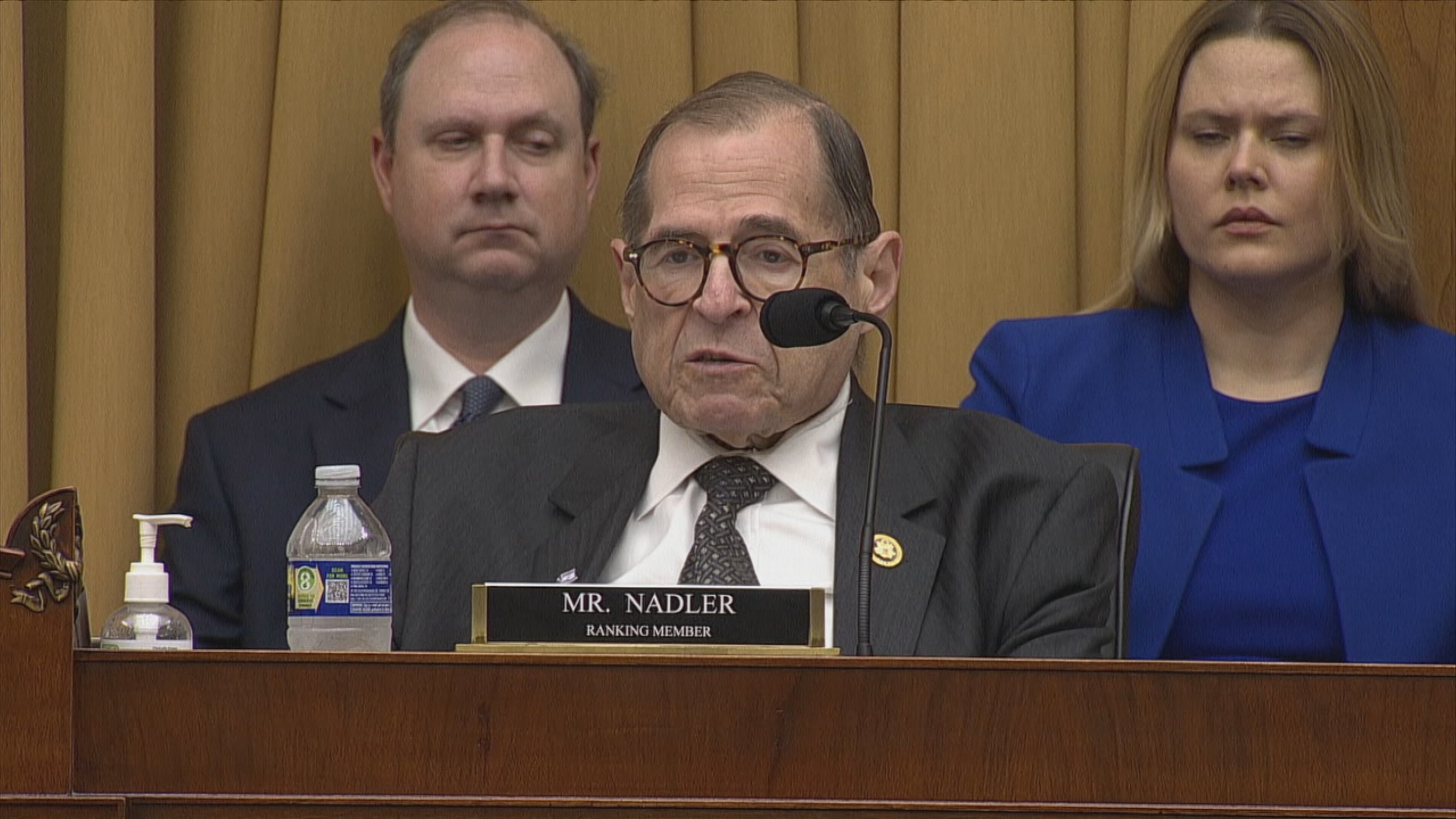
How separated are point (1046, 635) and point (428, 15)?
1.67m

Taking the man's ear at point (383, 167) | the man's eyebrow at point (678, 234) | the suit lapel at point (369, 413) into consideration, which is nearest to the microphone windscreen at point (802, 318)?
the man's eyebrow at point (678, 234)

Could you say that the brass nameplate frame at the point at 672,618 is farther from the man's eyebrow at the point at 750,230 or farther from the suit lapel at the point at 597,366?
the suit lapel at the point at 597,366

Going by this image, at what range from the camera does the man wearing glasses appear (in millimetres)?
2131

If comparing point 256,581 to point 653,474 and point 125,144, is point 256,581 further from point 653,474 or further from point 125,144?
point 653,474

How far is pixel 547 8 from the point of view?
3445 mm

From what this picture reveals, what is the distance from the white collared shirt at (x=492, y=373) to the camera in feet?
10.2

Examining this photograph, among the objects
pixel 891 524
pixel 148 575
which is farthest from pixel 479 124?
pixel 148 575

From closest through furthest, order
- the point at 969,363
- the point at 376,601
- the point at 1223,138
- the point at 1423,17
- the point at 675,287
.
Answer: the point at 376,601 → the point at 675,287 → the point at 1223,138 → the point at 969,363 → the point at 1423,17

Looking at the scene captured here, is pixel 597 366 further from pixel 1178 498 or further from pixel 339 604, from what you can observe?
pixel 339 604

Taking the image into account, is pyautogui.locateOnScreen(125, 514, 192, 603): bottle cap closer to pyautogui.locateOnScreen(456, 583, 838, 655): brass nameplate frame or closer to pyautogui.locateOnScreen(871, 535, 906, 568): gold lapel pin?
pyautogui.locateOnScreen(456, 583, 838, 655): brass nameplate frame

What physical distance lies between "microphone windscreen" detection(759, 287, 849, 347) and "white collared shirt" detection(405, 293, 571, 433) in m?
1.18

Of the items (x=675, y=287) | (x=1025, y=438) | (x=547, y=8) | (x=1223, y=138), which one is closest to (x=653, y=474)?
(x=675, y=287)

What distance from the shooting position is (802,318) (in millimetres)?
1951

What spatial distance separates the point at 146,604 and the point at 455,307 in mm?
1451
